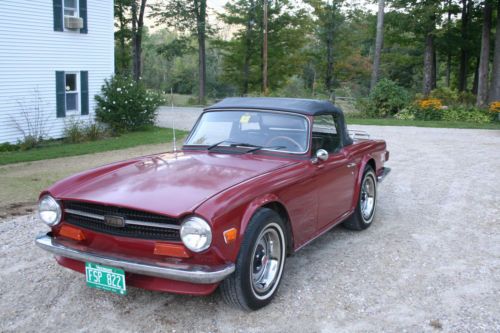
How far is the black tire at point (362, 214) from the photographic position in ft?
18.7

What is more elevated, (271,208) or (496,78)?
(496,78)

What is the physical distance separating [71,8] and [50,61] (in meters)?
1.97

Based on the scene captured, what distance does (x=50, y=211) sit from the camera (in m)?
3.82

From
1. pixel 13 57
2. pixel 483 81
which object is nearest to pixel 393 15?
pixel 483 81

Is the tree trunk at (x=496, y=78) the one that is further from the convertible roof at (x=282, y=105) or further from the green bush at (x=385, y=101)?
the convertible roof at (x=282, y=105)

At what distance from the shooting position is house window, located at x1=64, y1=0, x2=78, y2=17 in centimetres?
1568

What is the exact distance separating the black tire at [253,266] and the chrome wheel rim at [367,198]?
2.25m

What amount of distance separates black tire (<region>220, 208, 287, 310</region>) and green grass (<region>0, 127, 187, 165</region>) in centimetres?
935

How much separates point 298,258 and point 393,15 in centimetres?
2767

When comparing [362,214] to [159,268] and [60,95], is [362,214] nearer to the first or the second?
[159,268]

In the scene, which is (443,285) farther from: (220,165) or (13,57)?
(13,57)

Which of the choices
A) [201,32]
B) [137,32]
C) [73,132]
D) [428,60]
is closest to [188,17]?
[201,32]

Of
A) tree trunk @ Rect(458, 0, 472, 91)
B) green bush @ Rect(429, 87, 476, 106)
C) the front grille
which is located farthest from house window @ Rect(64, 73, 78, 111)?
tree trunk @ Rect(458, 0, 472, 91)

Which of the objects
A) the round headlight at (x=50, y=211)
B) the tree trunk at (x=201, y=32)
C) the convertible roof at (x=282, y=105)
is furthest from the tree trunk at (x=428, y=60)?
the round headlight at (x=50, y=211)
